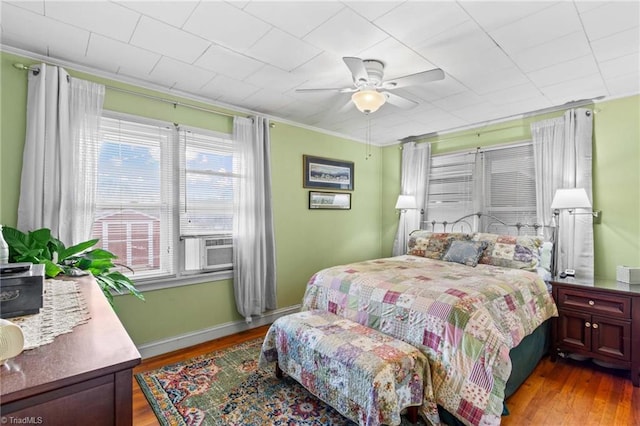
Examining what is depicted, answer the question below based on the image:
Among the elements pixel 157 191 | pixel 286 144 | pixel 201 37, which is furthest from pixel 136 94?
pixel 286 144

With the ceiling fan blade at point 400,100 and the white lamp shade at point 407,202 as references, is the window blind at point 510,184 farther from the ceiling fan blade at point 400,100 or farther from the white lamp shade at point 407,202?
the ceiling fan blade at point 400,100

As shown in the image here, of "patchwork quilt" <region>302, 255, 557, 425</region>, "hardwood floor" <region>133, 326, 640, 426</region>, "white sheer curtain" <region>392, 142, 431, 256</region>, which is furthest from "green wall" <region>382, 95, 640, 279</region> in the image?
"white sheer curtain" <region>392, 142, 431, 256</region>

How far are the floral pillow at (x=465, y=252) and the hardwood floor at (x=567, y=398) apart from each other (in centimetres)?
106

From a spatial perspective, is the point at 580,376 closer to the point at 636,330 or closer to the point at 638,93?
the point at 636,330

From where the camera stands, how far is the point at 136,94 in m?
2.89

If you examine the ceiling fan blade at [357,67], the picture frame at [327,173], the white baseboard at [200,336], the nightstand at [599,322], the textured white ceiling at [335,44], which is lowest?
the white baseboard at [200,336]

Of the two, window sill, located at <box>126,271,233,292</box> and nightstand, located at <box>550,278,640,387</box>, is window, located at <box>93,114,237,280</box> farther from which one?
nightstand, located at <box>550,278,640,387</box>

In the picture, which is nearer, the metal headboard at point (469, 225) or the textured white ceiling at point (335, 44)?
the textured white ceiling at point (335, 44)

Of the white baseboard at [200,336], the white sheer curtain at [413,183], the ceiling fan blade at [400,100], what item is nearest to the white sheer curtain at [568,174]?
the white sheer curtain at [413,183]

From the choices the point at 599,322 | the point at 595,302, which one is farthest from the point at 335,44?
the point at 599,322

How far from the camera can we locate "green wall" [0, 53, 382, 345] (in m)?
2.38

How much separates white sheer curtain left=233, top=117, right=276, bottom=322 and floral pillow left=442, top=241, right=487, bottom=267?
6.56ft

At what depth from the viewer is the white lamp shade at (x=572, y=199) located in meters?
2.94

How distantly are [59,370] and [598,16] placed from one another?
9.85 ft
